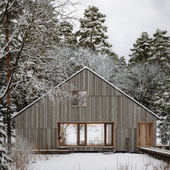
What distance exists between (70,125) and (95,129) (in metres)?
1.83

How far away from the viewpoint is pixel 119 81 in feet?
100

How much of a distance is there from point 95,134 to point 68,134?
6.34 feet

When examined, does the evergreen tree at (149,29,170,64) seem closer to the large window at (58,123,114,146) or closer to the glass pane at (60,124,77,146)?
the large window at (58,123,114,146)

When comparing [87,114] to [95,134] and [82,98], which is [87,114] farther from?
[95,134]

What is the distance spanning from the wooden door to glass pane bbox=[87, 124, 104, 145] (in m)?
2.71

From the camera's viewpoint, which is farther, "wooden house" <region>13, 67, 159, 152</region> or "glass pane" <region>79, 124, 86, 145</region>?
"glass pane" <region>79, 124, 86, 145</region>

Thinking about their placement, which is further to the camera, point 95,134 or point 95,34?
point 95,34

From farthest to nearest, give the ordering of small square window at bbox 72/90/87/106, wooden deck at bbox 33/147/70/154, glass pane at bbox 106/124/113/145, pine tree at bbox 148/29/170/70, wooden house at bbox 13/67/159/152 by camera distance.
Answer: pine tree at bbox 148/29/170/70, glass pane at bbox 106/124/113/145, small square window at bbox 72/90/87/106, wooden house at bbox 13/67/159/152, wooden deck at bbox 33/147/70/154

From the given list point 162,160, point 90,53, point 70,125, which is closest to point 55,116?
point 70,125

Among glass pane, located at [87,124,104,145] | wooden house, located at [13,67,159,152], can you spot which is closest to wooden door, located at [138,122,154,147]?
wooden house, located at [13,67,159,152]

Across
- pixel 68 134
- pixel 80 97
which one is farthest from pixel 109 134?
pixel 80 97

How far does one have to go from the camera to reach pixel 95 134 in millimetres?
16672

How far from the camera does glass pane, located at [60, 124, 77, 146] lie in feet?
54.2

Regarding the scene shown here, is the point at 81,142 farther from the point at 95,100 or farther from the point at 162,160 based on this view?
the point at 162,160
